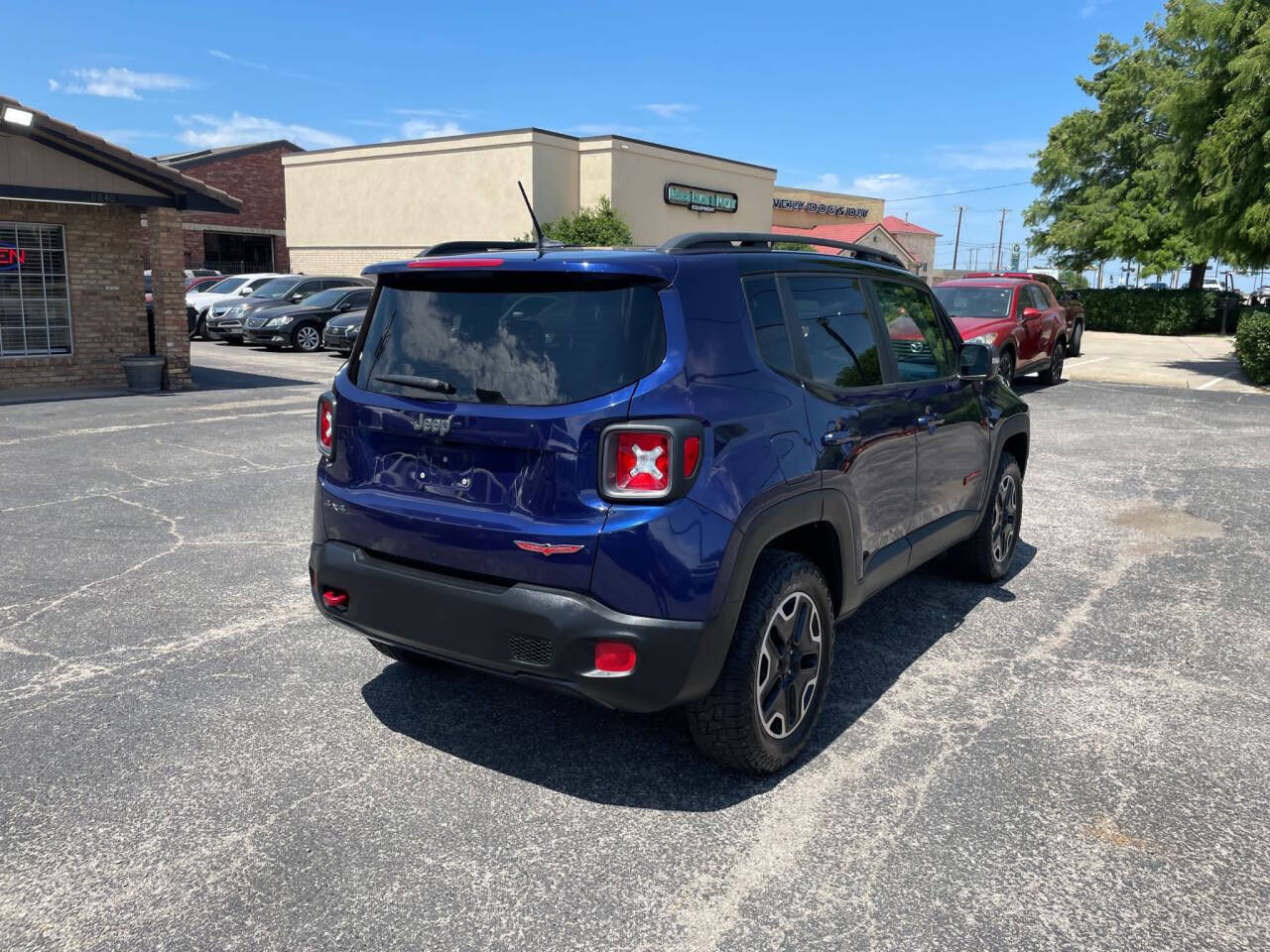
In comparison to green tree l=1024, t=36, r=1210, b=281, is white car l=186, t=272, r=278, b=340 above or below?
below

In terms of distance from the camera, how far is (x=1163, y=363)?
22.9m

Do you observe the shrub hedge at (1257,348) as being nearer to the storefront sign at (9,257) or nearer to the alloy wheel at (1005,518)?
the alloy wheel at (1005,518)

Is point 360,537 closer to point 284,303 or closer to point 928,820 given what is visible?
point 928,820

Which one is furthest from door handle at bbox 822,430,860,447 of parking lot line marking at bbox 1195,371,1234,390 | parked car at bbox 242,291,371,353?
parked car at bbox 242,291,371,353

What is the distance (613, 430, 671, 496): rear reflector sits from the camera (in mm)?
3088

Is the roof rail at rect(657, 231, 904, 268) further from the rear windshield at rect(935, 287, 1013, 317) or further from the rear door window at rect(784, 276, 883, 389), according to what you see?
the rear windshield at rect(935, 287, 1013, 317)

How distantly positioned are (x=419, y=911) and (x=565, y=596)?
0.97 meters

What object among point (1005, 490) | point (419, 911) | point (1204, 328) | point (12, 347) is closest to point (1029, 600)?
point (1005, 490)

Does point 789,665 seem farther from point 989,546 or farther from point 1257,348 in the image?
point 1257,348

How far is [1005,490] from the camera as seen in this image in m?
5.98

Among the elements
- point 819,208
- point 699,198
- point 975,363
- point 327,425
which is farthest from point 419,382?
point 819,208

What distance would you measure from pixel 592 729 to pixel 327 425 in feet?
5.10

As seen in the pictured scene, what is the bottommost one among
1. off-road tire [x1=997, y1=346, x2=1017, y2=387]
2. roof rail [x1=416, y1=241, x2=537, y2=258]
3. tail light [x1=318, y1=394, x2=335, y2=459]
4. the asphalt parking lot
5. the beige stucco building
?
the asphalt parking lot

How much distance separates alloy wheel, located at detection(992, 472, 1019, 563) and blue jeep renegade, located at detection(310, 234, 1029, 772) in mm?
1991
